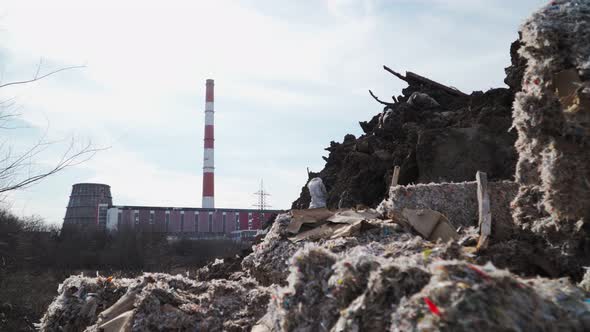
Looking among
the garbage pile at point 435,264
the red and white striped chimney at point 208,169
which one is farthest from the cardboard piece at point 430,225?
the red and white striped chimney at point 208,169

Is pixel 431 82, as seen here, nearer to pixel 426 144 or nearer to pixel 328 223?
pixel 426 144

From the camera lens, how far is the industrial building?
38969 millimetres

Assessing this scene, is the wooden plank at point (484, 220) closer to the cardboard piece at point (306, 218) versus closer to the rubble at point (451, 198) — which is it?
the rubble at point (451, 198)

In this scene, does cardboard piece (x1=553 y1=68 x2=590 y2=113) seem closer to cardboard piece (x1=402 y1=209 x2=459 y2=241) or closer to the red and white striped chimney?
cardboard piece (x1=402 y1=209 x2=459 y2=241)

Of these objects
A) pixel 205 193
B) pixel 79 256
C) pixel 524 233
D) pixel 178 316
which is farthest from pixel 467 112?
pixel 205 193

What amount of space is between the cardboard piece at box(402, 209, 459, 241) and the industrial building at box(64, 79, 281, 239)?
113 feet

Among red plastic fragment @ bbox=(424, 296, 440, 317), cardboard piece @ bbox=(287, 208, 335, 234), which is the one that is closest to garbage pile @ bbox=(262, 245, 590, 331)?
red plastic fragment @ bbox=(424, 296, 440, 317)

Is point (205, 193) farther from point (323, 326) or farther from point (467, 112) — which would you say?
point (323, 326)

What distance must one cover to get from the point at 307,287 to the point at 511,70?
7.90m

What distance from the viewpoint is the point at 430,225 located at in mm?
4078

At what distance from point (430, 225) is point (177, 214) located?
38309mm

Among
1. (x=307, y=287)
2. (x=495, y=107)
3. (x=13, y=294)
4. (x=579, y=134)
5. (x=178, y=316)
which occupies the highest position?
(x=495, y=107)

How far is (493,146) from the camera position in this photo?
8.07m

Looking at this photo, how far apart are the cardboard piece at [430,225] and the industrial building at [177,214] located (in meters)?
34.6
